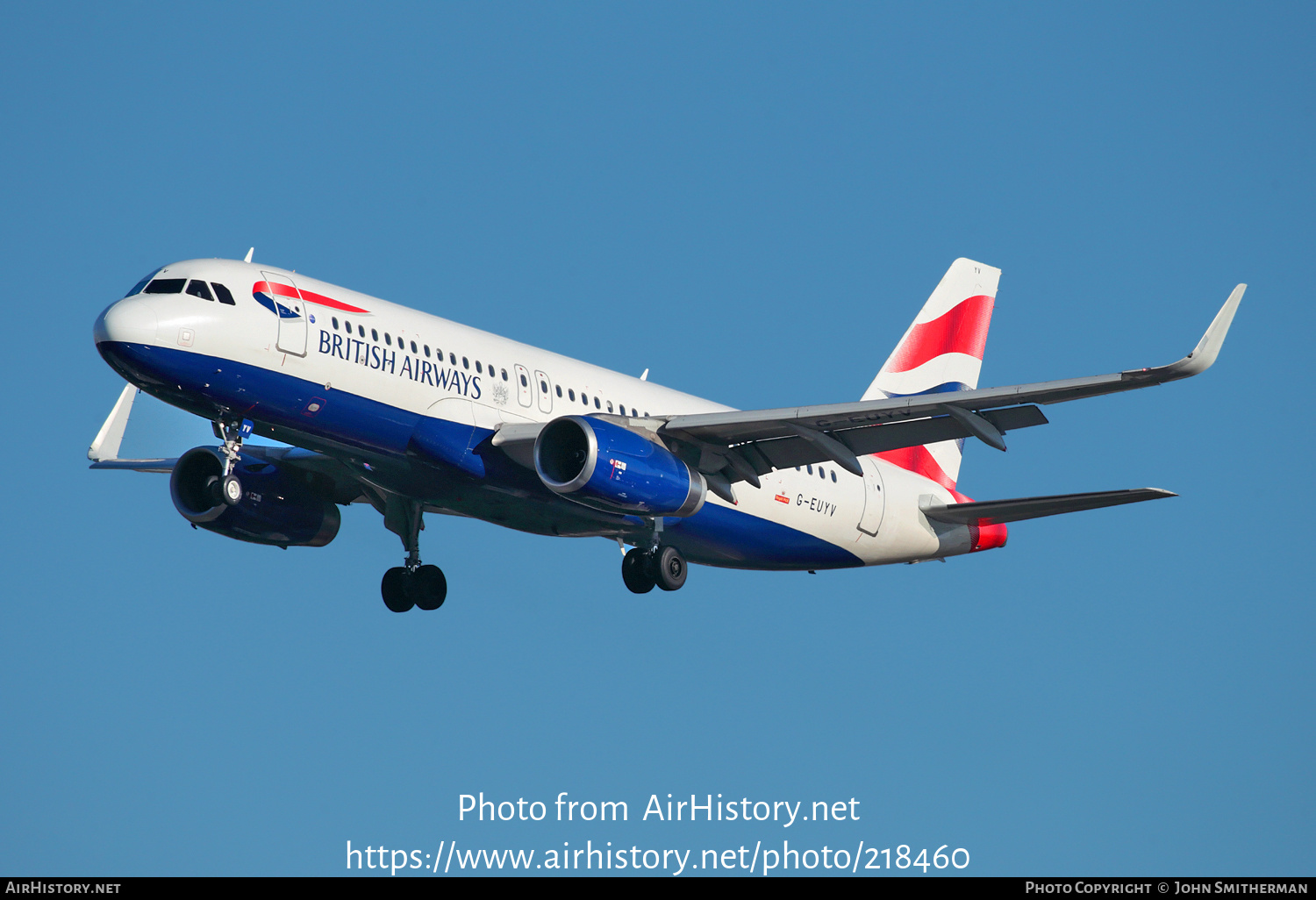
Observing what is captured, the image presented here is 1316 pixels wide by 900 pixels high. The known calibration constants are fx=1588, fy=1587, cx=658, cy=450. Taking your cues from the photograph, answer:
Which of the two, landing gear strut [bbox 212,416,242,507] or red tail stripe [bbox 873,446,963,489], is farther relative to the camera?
red tail stripe [bbox 873,446,963,489]

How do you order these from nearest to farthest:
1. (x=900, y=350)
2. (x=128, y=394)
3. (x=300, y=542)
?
(x=300, y=542) < (x=128, y=394) < (x=900, y=350)

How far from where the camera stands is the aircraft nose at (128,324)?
28234 millimetres

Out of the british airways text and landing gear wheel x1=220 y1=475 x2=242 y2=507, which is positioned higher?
the british airways text

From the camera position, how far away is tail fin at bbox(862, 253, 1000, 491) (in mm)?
43031

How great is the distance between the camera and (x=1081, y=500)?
34.0m

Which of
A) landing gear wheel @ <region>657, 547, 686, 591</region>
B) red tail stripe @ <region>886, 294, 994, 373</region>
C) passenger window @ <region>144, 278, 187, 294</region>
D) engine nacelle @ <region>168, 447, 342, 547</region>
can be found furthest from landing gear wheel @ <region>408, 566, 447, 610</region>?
red tail stripe @ <region>886, 294, 994, 373</region>

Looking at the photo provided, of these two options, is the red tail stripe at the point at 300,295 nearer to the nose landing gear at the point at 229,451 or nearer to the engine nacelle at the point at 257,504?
the nose landing gear at the point at 229,451

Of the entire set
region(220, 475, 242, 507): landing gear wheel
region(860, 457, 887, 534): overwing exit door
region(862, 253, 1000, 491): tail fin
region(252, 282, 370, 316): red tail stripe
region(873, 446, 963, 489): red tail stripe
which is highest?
region(862, 253, 1000, 491): tail fin

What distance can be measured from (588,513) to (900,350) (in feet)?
45.7

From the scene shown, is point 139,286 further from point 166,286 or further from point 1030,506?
point 1030,506

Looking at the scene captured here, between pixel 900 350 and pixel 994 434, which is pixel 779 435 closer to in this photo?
pixel 994 434

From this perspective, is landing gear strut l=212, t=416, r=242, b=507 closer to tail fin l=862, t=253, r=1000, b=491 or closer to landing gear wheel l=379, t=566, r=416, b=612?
landing gear wheel l=379, t=566, r=416, b=612

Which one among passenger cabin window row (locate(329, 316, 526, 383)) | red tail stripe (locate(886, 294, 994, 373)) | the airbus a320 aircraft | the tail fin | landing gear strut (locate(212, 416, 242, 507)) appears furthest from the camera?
red tail stripe (locate(886, 294, 994, 373))

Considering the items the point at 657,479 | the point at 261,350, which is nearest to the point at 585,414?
the point at 657,479
